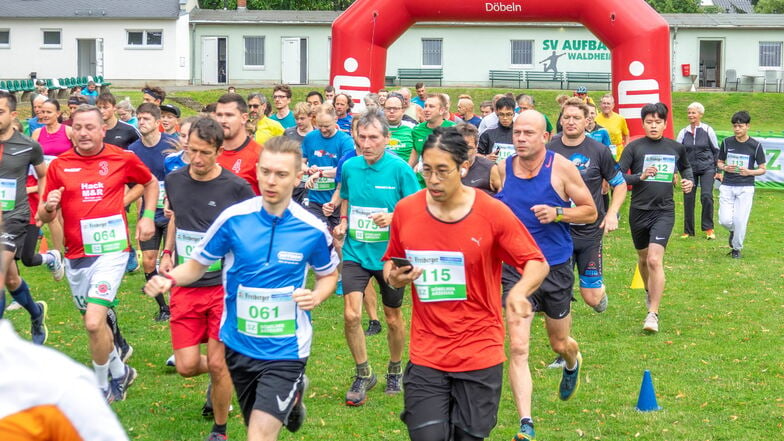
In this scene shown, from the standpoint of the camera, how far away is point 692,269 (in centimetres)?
1388

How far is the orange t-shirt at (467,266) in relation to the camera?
490cm

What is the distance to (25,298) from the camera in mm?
8969

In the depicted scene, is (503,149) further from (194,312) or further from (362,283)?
(194,312)

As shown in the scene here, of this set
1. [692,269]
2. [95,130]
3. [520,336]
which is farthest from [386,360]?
[692,269]

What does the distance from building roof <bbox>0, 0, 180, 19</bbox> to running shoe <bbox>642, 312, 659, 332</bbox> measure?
134 ft

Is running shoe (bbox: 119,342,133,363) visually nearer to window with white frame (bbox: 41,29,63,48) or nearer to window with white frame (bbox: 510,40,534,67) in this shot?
window with white frame (bbox: 510,40,534,67)

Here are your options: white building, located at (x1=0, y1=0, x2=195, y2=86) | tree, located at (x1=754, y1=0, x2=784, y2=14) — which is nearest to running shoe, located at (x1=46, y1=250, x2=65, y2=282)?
white building, located at (x1=0, y1=0, x2=195, y2=86)

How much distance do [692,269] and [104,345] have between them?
9.24 metres

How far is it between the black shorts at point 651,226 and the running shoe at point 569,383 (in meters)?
2.94

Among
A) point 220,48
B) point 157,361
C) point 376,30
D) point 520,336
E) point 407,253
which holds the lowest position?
point 157,361

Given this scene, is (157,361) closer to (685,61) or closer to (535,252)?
(535,252)

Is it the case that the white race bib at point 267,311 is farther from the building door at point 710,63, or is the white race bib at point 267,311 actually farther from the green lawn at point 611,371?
the building door at point 710,63

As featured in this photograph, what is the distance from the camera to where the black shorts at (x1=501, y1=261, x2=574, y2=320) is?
23.8 feet

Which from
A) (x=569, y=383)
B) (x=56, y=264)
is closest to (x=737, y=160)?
(x=569, y=383)
